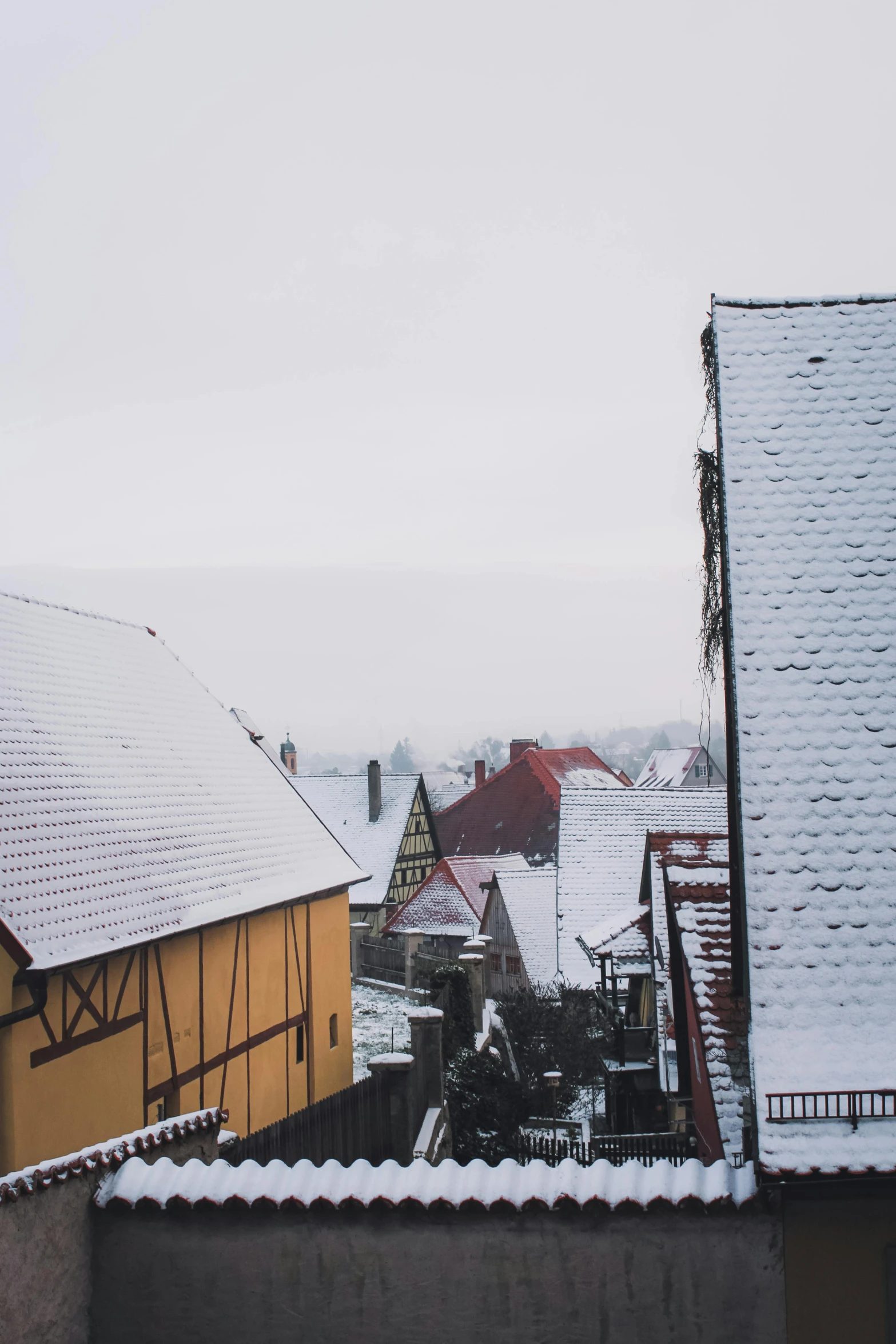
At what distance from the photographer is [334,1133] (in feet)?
31.2

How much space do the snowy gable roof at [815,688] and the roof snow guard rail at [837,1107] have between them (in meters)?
0.04

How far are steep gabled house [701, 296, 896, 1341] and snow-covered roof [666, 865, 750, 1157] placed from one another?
45.3 inches

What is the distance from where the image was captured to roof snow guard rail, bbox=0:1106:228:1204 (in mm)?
5129

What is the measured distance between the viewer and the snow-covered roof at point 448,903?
3244 centimetres

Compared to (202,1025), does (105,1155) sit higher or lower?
higher

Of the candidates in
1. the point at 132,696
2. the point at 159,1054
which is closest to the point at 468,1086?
the point at 159,1054

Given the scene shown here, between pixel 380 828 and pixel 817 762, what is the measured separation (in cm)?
3480

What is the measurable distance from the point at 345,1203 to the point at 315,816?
13.1m

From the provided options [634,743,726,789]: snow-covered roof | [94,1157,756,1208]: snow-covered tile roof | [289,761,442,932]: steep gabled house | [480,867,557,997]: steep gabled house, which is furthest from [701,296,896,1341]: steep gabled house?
[634,743,726,789]: snow-covered roof

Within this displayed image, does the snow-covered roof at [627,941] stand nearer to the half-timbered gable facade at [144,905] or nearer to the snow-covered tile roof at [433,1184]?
the half-timbered gable facade at [144,905]

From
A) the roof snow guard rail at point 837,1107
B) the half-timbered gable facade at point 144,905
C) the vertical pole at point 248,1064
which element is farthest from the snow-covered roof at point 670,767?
the roof snow guard rail at point 837,1107

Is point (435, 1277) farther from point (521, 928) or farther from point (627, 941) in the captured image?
point (521, 928)

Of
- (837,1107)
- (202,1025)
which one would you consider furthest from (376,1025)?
(837,1107)

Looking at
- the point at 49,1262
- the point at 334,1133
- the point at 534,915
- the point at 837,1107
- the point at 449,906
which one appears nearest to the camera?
the point at 837,1107
